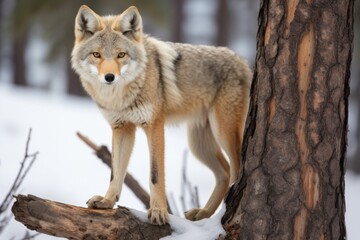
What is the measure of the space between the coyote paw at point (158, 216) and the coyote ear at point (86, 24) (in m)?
1.70

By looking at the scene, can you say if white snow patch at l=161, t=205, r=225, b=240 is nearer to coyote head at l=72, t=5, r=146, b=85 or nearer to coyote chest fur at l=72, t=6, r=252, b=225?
coyote chest fur at l=72, t=6, r=252, b=225

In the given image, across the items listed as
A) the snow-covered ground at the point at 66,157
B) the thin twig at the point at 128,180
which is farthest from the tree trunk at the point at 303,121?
the snow-covered ground at the point at 66,157

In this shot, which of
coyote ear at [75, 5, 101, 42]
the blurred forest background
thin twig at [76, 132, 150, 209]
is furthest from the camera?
the blurred forest background

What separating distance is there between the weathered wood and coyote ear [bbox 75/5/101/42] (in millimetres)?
1679

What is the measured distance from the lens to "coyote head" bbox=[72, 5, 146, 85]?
5.16 m

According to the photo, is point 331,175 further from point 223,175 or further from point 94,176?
point 94,176

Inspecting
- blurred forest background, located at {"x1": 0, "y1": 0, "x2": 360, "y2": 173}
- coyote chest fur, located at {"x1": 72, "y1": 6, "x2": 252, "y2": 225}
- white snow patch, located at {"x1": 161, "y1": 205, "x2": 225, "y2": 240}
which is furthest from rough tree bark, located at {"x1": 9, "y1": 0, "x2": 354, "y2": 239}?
blurred forest background, located at {"x1": 0, "y1": 0, "x2": 360, "y2": 173}

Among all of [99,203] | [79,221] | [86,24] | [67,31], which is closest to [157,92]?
[86,24]

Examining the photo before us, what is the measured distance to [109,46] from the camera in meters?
5.19

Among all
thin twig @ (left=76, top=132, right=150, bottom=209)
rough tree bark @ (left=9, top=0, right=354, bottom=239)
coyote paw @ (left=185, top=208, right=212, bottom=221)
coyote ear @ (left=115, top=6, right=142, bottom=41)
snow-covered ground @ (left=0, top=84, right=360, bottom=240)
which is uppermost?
coyote ear @ (left=115, top=6, right=142, bottom=41)

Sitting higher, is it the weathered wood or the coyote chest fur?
the coyote chest fur

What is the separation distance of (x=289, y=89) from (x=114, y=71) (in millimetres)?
1549

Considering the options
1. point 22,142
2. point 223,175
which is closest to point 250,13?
point 22,142

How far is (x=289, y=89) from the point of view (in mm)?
Answer: 4250
